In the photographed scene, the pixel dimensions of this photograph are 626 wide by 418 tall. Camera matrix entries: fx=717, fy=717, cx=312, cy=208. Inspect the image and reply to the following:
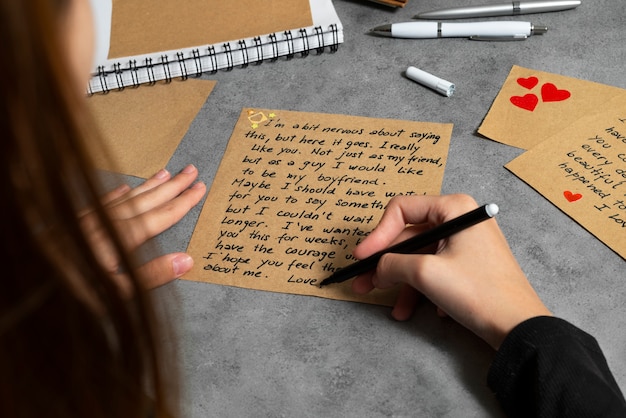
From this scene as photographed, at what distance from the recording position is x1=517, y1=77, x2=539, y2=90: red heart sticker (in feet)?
2.97

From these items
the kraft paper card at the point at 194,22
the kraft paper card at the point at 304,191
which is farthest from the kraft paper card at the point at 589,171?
the kraft paper card at the point at 194,22

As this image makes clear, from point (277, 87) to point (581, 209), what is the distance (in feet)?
1.37

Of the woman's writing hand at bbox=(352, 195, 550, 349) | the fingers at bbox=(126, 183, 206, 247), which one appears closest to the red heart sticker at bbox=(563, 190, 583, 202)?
the woman's writing hand at bbox=(352, 195, 550, 349)

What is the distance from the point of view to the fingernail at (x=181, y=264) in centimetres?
75

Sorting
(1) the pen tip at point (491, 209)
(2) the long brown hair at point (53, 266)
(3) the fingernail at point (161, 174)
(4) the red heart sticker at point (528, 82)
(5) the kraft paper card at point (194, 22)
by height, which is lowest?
Result: (3) the fingernail at point (161, 174)

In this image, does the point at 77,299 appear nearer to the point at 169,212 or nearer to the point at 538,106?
the point at 169,212

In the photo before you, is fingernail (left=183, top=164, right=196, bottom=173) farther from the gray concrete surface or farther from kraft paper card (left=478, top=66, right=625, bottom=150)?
kraft paper card (left=478, top=66, right=625, bottom=150)

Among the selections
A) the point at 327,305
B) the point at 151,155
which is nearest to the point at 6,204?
the point at 327,305

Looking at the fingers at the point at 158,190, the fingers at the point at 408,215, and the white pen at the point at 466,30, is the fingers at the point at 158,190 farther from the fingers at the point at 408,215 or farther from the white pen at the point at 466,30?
the white pen at the point at 466,30

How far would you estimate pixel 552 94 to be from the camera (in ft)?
2.92

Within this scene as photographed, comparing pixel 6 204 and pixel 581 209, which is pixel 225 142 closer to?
pixel 581 209

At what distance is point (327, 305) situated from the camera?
0.72 metres

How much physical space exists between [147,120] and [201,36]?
Result: 0.17 metres

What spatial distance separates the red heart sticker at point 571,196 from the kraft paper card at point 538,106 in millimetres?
80
